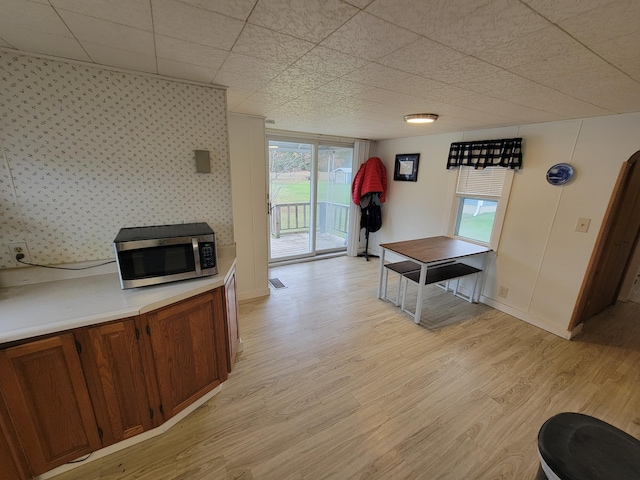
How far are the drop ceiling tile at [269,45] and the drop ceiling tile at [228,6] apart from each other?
3.8 inches

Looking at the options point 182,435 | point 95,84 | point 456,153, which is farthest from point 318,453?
point 456,153

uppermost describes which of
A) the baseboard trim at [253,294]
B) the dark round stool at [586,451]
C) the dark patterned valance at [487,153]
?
the dark patterned valance at [487,153]

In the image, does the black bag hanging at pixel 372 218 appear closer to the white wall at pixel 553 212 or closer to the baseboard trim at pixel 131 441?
the white wall at pixel 553 212

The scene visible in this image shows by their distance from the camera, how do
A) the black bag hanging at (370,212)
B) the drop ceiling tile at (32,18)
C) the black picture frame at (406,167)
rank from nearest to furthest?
the drop ceiling tile at (32,18)
the black picture frame at (406,167)
the black bag hanging at (370,212)

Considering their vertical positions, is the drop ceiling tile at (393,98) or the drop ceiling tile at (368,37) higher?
the drop ceiling tile at (393,98)

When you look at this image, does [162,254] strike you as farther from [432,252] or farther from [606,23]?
[432,252]

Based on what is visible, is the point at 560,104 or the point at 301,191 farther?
the point at 301,191

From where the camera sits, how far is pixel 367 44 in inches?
45.0

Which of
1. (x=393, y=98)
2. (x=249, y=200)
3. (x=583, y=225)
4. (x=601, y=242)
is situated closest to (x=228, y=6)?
(x=393, y=98)

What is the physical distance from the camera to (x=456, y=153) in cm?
349

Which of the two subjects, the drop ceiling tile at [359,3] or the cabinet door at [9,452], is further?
the cabinet door at [9,452]

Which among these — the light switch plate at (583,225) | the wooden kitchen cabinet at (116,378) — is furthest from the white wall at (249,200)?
the light switch plate at (583,225)

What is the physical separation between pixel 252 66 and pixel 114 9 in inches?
26.1

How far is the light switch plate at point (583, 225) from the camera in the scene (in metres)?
2.46
